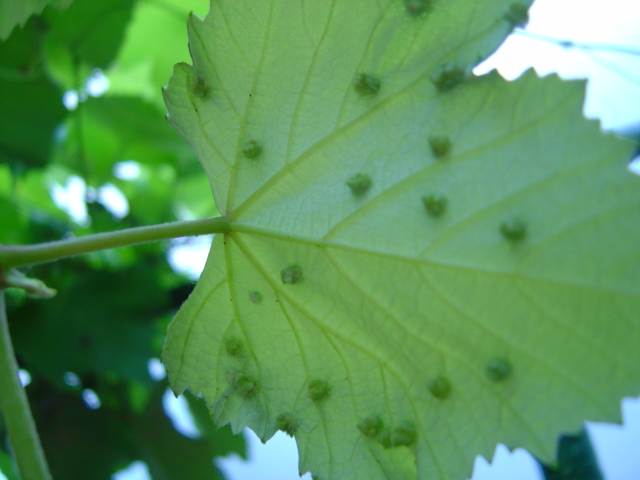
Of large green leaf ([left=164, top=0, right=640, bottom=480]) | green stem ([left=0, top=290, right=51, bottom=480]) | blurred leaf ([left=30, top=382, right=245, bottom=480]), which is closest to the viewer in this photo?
large green leaf ([left=164, top=0, right=640, bottom=480])

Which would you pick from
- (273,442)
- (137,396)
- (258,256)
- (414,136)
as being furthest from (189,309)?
(273,442)

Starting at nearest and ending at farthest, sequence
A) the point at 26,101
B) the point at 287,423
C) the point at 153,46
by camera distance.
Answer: the point at 287,423, the point at 26,101, the point at 153,46

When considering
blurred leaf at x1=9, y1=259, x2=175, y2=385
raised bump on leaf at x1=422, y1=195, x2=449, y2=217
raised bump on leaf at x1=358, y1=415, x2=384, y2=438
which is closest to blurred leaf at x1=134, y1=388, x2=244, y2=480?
blurred leaf at x1=9, y1=259, x2=175, y2=385

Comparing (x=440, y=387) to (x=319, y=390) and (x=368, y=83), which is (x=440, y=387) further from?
(x=368, y=83)

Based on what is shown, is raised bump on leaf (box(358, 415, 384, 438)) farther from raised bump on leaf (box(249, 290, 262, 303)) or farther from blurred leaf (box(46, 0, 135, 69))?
blurred leaf (box(46, 0, 135, 69))

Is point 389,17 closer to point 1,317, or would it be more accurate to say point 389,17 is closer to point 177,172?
point 1,317

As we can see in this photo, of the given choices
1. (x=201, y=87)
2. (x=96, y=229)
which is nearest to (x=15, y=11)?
(x=201, y=87)

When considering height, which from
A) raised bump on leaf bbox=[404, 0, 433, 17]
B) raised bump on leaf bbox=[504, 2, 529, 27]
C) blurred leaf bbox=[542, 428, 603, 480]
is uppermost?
raised bump on leaf bbox=[404, 0, 433, 17]
